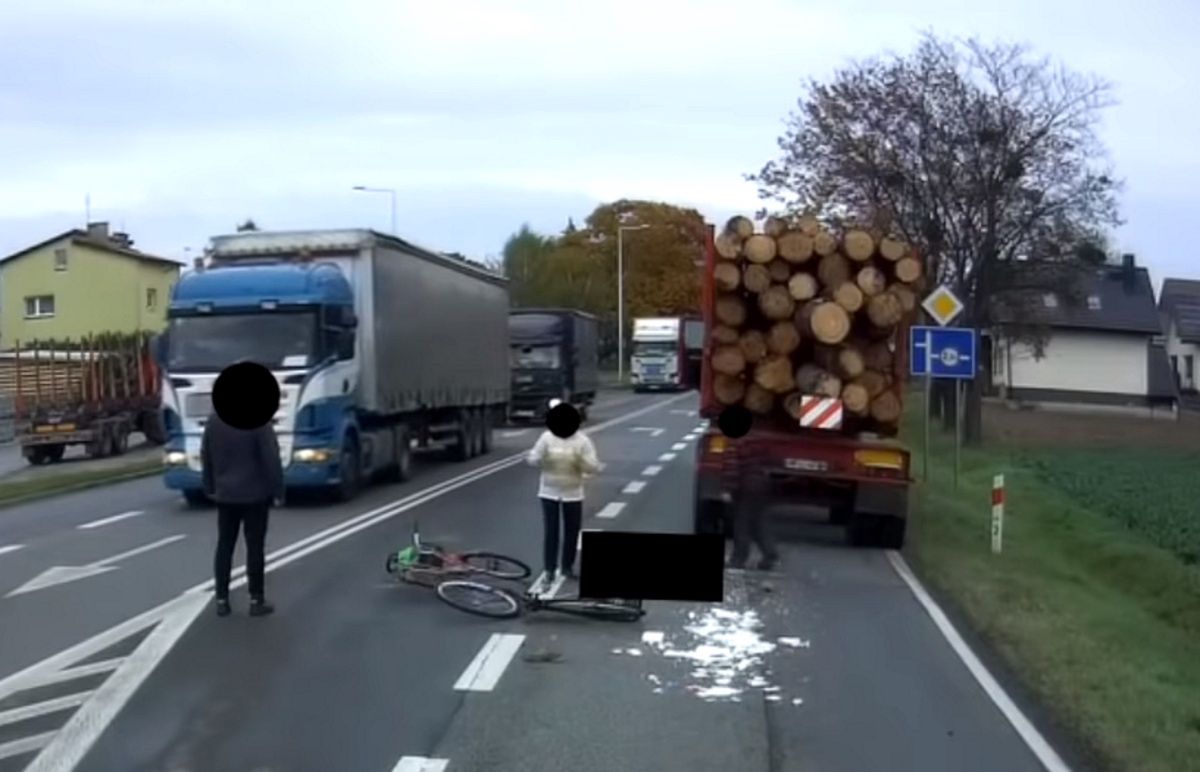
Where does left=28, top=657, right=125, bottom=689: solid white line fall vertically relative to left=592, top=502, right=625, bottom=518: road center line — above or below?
above

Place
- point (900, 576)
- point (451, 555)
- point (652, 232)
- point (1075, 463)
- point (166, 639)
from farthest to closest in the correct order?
point (652, 232)
point (1075, 463)
point (900, 576)
point (451, 555)
point (166, 639)

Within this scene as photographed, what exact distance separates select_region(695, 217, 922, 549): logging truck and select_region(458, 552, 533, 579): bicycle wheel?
526 centimetres

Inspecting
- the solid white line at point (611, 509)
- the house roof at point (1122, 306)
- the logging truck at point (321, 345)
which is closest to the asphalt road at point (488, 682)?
the solid white line at point (611, 509)

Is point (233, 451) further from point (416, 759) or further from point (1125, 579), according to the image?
point (1125, 579)

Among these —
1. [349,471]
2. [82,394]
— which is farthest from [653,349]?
[349,471]

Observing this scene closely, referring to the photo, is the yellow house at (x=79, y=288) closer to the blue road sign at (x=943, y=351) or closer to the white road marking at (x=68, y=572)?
the blue road sign at (x=943, y=351)

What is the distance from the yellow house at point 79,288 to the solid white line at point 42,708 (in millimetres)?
76890

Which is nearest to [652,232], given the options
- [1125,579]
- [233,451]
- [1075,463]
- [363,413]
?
[1075,463]

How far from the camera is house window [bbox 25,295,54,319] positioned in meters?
89.9

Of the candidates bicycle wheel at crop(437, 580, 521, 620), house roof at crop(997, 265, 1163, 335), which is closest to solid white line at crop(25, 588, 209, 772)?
bicycle wheel at crop(437, 580, 521, 620)

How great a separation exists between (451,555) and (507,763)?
751 cm

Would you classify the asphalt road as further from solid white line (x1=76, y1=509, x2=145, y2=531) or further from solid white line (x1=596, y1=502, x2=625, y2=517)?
solid white line (x1=596, y1=502, x2=625, y2=517)

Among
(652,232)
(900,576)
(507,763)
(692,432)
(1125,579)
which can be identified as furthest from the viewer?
(652,232)

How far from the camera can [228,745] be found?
32.1 feet
